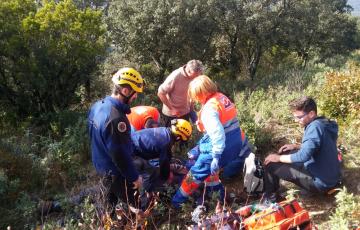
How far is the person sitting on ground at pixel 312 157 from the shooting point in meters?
3.78

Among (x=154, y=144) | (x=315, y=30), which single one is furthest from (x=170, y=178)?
(x=315, y=30)

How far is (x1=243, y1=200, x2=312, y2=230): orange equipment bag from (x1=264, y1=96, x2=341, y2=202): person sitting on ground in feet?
2.28

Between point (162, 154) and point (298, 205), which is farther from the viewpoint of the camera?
point (162, 154)

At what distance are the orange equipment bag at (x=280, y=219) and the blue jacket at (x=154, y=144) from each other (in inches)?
50.8

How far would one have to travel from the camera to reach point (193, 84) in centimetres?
409

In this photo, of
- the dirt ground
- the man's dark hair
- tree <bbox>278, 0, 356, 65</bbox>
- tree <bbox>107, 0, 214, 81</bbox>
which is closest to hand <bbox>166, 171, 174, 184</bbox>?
the dirt ground

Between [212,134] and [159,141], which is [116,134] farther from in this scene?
[212,134]

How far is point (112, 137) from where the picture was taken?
11.1ft

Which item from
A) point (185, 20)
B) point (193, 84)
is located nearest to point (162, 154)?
point (193, 84)

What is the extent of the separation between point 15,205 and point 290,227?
325 cm

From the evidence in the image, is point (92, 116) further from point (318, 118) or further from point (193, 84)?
point (318, 118)

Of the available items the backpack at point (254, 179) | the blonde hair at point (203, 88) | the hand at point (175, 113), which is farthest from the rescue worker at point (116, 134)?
the hand at point (175, 113)

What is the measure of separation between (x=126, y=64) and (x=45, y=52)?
20.6 ft

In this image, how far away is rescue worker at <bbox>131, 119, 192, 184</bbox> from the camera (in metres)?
4.20
